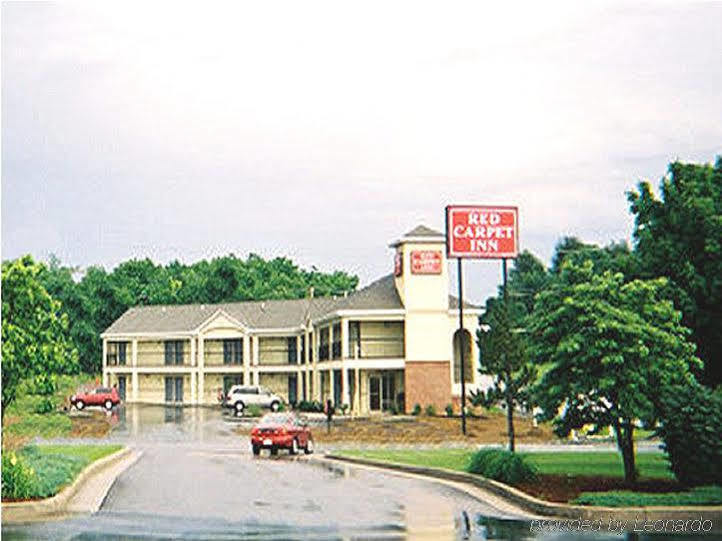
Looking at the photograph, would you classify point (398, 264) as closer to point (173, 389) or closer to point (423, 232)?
point (423, 232)

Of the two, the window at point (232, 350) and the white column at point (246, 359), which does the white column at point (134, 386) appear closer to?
the window at point (232, 350)

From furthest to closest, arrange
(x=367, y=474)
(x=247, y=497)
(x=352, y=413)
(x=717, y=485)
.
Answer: (x=352, y=413)
(x=367, y=474)
(x=247, y=497)
(x=717, y=485)

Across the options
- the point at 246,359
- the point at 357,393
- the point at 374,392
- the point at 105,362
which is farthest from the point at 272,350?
the point at 357,393

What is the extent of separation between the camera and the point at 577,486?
Answer: 22.5 metres

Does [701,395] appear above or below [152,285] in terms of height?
below

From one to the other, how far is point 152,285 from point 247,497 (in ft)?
236

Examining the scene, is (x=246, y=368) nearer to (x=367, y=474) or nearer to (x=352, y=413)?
(x=352, y=413)

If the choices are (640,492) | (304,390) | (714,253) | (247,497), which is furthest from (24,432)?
(304,390)

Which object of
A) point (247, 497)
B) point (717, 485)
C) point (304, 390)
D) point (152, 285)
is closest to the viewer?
point (717, 485)

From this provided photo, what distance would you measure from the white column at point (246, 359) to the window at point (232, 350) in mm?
669

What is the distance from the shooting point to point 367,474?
27516 mm

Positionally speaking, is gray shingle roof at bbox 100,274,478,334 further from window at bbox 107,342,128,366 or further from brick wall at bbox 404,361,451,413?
brick wall at bbox 404,361,451,413

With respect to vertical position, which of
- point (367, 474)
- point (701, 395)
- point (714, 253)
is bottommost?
point (367, 474)

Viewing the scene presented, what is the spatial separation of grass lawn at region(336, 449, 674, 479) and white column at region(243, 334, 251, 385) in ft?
121
